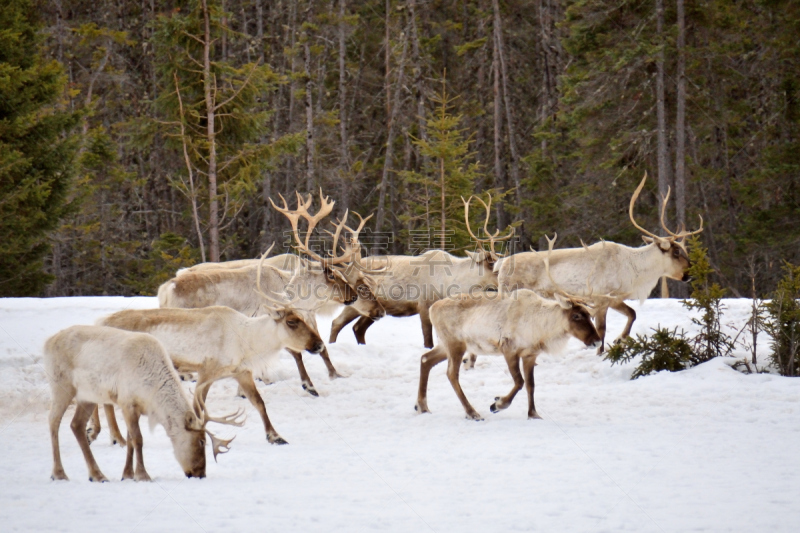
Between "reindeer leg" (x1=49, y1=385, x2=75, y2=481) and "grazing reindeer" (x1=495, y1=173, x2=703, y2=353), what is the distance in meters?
6.11

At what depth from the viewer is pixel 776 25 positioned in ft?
66.8

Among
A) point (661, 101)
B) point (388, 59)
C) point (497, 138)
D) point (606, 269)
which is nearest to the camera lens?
point (606, 269)

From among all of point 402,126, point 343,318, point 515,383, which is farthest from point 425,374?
point 402,126

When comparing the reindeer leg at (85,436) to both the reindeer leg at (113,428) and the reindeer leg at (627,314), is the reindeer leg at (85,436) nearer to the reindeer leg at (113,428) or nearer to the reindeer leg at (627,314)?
the reindeer leg at (113,428)

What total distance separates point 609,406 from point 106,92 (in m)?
26.2

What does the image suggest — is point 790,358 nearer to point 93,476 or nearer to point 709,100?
point 93,476

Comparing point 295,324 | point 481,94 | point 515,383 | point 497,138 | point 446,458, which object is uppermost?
point 481,94

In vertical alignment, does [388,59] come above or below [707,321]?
above

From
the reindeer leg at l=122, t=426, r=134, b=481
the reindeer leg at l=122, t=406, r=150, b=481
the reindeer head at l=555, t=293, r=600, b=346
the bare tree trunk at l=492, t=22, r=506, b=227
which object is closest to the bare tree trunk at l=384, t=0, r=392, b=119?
the bare tree trunk at l=492, t=22, r=506, b=227

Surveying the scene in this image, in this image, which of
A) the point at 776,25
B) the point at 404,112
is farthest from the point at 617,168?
the point at 404,112

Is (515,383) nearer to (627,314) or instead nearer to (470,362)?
(470,362)

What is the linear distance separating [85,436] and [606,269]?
717 cm

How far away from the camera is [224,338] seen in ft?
24.2

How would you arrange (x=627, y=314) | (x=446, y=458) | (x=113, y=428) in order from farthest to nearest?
(x=627, y=314) → (x=113, y=428) → (x=446, y=458)
